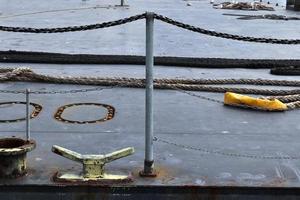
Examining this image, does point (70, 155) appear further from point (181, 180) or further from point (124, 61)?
point (124, 61)

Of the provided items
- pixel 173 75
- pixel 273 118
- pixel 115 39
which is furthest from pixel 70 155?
pixel 115 39

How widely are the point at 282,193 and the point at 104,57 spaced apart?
4.08m

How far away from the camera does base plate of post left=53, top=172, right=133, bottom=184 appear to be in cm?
319

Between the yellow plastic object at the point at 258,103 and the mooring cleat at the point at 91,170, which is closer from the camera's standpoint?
the mooring cleat at the point at 91,170

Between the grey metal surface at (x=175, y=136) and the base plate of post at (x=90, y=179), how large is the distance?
5 centimetres

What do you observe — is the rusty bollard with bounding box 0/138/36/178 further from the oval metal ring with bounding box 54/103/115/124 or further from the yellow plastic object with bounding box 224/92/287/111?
the yellow plastic object with bounding box 224/92/287/111

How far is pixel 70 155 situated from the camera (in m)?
3.22

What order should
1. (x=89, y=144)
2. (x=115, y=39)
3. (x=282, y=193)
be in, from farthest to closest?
(x=115, y=39)
(x=89, y=144)
(x=282, y=193)

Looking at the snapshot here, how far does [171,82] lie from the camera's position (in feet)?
18.1

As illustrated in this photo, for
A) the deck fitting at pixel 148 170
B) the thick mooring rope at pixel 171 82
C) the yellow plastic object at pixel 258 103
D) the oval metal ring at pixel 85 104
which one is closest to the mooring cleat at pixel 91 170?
the deck fitting at pixel 148 170

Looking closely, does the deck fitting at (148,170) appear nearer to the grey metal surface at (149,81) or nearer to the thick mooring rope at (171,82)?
the grey metal surface at (149,81)

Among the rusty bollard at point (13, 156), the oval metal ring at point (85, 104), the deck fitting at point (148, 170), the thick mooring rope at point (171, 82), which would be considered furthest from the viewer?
the thick mooring rope at point (171, 82)

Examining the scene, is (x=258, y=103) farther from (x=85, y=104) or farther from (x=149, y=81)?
(x=149, y=81)

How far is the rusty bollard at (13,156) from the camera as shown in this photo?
3139 millimetres
